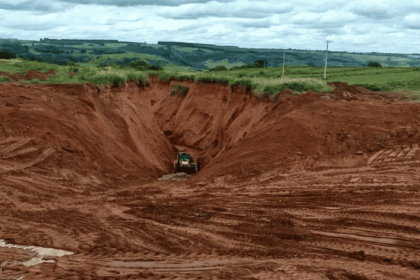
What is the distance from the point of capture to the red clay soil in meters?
9.71

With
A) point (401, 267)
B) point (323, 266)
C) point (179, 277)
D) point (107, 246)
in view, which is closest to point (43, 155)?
point (107, 246)

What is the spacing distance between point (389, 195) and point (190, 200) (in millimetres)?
6975

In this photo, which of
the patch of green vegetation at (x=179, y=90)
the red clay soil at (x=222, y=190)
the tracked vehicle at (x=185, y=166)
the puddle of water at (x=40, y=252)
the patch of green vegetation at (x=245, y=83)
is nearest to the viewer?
the puddle of water at (x=40, y=252)

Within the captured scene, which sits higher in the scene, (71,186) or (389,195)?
(389,195)

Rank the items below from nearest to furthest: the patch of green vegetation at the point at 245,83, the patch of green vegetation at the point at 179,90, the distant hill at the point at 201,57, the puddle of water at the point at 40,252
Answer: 1. the puddle of water at the point at 40,252
2. the patch of green vegetation at the point at 245,83
3. the patch of green vegetation at the point at 179,90
4. the distant hill at the point at 201,57

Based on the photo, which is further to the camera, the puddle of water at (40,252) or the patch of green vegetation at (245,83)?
the patch of green vegetation at (245,83)

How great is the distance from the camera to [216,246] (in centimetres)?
1092

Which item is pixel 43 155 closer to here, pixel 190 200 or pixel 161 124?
pixel 190 200

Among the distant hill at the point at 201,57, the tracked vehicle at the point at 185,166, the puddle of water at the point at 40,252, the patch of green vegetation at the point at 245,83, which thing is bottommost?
the tracked vehicle at the point at 185,166

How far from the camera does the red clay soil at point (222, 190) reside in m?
9.71

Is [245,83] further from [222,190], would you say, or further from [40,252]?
[40,252]

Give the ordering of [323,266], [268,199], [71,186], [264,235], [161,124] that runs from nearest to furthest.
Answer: [323,266], [264,235], [268,199], [71,186], [161,124]

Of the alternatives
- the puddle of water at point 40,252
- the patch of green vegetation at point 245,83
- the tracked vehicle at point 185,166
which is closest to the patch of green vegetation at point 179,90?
the patch of green vegetation at point 245,83

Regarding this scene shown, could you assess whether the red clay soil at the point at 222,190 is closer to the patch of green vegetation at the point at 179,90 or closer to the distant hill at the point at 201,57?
the patch of green vegetation at the point at 179,90
